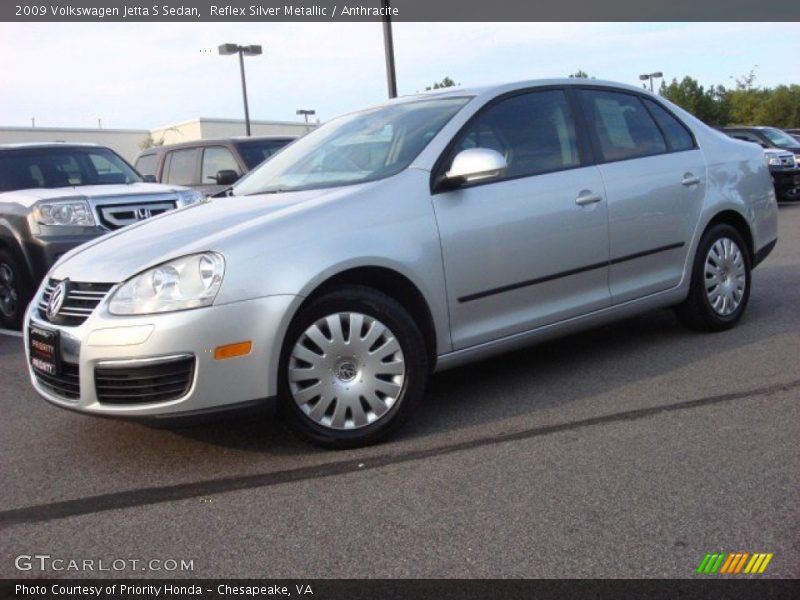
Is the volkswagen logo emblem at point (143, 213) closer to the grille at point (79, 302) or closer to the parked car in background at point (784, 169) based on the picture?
the grille at point (79, 302)

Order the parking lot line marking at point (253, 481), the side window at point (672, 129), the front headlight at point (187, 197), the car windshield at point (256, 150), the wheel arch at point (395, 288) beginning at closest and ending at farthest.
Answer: the parking lot line marking at point (253, 481) → the wheel arch at point (395, 288) → the side window at point (672, 129) → the front headlight at point (187, 197) → the car windshield at point (256, 150)

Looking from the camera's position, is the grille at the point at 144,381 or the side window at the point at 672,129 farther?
the side window at the point at 672,129

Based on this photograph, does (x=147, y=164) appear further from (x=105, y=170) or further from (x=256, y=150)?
(x=105, y=170)

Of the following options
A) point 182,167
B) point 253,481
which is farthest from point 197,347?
point 182,167

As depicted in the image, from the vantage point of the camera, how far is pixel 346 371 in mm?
3953

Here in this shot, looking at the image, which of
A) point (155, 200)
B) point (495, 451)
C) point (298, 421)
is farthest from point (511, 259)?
point (155, 200)

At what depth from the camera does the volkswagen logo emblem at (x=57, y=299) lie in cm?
396

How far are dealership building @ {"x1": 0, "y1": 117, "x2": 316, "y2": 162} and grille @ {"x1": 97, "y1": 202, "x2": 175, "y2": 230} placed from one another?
34.8 metres

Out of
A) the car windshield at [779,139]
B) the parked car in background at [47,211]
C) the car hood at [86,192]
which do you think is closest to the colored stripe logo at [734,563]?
the parked car in background at [47,211]

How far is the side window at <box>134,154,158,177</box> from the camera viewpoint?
11.9m

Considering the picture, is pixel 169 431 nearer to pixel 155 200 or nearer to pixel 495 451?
pixel 495 451

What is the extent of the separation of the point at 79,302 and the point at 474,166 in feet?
6.29

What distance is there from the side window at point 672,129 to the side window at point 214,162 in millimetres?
5959

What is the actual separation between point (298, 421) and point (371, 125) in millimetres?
1903
